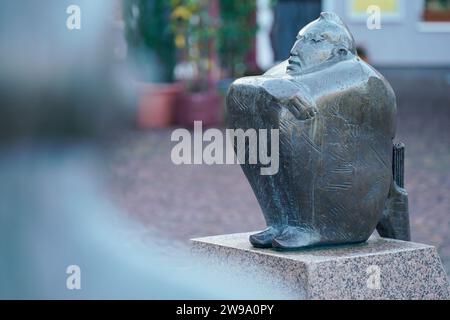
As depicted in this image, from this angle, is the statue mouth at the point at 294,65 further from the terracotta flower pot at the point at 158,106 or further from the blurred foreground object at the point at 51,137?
the terracotta flower pot at the point at 158,106

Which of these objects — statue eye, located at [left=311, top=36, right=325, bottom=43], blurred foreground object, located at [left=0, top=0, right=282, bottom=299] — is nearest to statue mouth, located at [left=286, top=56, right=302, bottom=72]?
statue eye, located at [left=311, top=36, right=325, bottom=43]

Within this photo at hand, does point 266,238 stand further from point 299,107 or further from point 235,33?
point 235,33

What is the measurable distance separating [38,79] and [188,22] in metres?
12.4

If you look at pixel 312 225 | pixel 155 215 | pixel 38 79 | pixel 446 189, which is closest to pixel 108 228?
pixel 38 79

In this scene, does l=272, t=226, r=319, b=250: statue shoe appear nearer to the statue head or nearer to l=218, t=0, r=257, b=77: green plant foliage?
the statue head

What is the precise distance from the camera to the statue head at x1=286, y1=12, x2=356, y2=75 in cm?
371

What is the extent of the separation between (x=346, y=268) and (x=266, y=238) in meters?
0.40

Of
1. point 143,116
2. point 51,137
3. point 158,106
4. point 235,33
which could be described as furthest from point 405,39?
point 51,137

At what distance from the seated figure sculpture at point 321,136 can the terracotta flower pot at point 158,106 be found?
9445mm

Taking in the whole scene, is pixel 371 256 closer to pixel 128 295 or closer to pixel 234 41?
pixel 128 295

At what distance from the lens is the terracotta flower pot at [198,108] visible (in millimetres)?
13227

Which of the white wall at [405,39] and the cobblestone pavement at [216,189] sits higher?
the white wall at [405,39]

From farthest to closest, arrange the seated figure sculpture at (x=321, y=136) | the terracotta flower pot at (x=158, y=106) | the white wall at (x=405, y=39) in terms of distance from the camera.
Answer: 1. the white wall at (x=405, y=39)
2. the terracotta flower pot at (x=158, y=106)
3. the seated figure sculpture at (x=321, y=136)

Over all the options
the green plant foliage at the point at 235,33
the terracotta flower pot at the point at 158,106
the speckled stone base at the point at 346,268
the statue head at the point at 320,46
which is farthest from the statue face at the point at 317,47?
the green plant foliage at the point at 235,33
